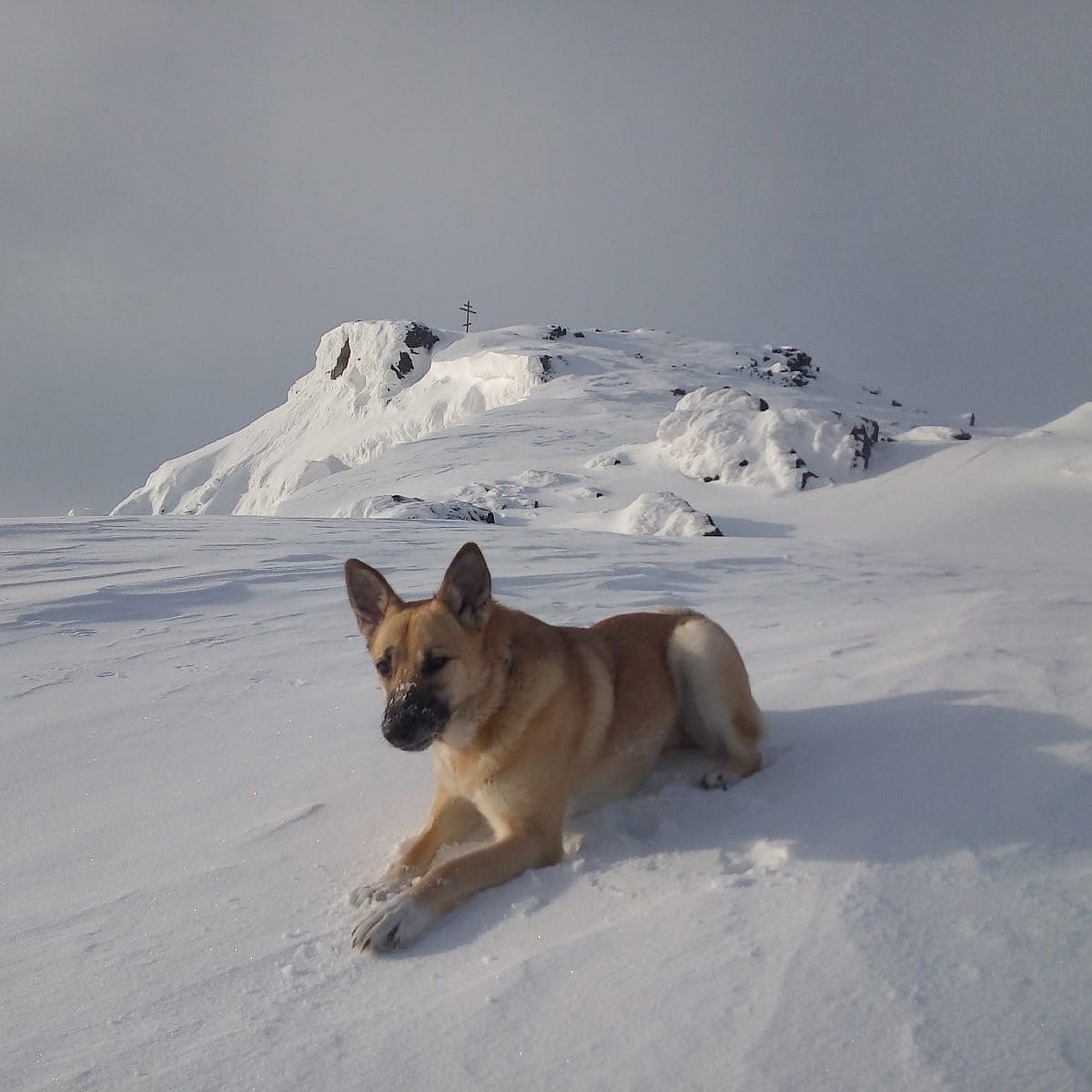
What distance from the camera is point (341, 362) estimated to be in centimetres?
6041

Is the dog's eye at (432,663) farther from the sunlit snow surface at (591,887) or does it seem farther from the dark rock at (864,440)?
the dark rock at (864,440)

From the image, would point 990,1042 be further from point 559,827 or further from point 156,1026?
point 156,1026

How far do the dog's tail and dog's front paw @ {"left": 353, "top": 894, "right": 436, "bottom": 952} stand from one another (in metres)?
1.30

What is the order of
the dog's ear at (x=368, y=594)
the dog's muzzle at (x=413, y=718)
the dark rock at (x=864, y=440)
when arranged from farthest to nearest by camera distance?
1. the dark rock at (x=864, y=440)
2. the dog's ear at (x=368, y=594)
3. the dog's muzzle at (x=413, y=718)

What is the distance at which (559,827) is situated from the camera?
2543 mm

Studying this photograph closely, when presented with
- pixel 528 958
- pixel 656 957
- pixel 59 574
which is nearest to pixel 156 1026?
pixel 528 958

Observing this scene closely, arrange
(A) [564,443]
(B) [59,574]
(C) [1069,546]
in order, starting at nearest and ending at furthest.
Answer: (B) [59,574] → (C) [1069,546] → (A) [564,443]

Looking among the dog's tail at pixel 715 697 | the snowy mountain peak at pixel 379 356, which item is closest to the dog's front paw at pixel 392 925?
the dog's tail at pixel 715 697

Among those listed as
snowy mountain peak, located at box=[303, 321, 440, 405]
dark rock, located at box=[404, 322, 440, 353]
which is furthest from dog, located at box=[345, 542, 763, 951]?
dark rock, located at box=[404, 322, 440, 353]

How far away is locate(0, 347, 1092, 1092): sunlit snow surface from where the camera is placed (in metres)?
1.56

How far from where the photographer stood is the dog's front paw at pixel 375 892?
233 cm

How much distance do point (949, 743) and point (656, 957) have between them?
4.95 feet

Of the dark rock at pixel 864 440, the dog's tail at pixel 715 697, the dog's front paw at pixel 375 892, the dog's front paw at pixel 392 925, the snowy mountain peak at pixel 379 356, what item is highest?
the snowy mountain peak at pixel 379 356

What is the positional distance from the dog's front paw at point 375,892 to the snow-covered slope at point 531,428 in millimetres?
12508
